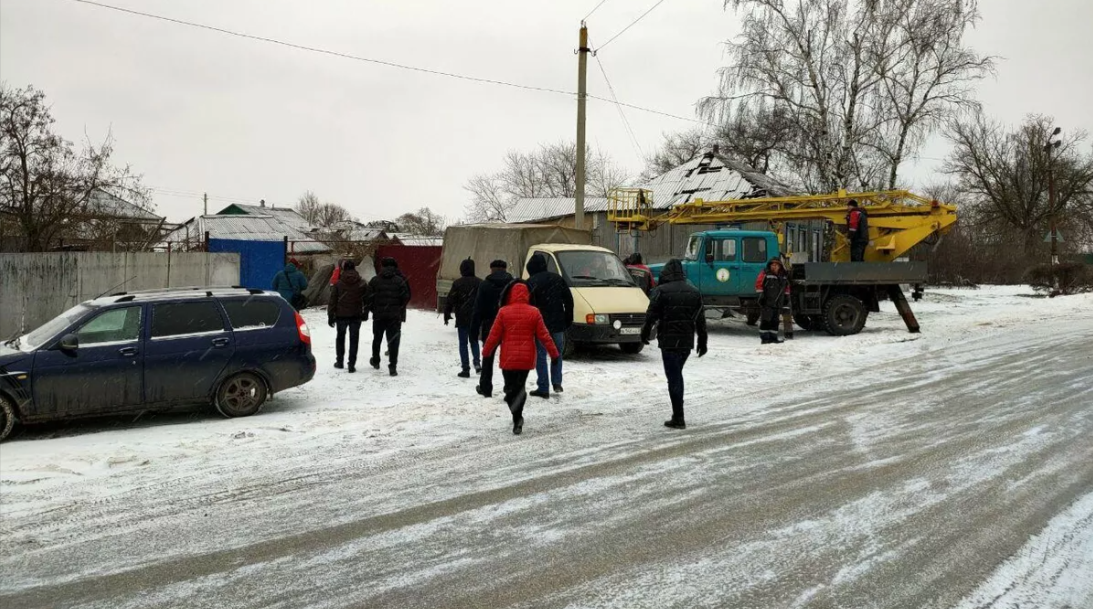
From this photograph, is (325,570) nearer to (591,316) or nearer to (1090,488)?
(1090,488)

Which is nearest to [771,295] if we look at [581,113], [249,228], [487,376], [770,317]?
[770,317]

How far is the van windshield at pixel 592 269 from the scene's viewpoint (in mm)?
14227

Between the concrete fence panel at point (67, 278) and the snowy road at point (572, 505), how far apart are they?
366 inches

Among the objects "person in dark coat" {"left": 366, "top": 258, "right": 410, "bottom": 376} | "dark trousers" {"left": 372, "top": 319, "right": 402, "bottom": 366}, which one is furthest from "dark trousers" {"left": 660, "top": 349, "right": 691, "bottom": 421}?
"dark trousers" {"left": 372, "top": 319, "right": 402, "bottom": 366}

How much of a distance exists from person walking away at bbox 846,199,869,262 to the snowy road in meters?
9.15

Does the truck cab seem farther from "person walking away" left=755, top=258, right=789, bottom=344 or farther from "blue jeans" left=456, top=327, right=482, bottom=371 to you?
"blue jeans" left=456, top=327, right=482, bottom=371

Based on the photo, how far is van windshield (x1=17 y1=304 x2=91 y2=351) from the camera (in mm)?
8359

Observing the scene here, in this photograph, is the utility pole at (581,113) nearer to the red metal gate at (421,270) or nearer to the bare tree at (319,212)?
the red metal gate at (421,270)

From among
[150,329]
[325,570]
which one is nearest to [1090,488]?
[325,570]

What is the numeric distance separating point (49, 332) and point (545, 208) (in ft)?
119

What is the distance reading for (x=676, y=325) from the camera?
8.29 metres

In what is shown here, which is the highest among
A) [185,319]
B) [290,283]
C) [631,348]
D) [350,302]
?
[290,283]

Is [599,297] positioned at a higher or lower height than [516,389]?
higher

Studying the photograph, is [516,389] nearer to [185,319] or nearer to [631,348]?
[185,319]
